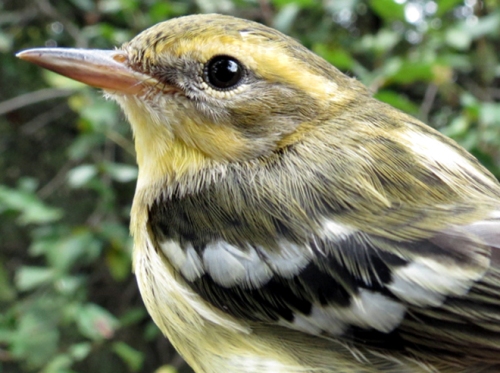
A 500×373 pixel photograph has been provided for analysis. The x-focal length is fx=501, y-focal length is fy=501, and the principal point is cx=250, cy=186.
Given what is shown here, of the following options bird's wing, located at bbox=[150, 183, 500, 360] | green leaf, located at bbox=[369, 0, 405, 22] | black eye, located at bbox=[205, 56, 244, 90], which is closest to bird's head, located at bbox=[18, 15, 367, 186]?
black eye, located at bbox=[205, 56, 244, 90]

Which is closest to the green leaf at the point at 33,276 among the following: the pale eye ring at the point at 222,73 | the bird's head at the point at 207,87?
the bird's head at the point at 207,87

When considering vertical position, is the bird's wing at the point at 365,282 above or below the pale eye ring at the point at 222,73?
below

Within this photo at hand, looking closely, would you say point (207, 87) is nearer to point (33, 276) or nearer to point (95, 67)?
point (95, 67)

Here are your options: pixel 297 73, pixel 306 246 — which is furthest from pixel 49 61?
pixel 306 246

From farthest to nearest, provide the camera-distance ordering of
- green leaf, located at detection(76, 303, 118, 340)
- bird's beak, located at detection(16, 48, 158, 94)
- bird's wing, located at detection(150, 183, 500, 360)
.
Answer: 1. green leaf, located at detection(76, 303, 118, 340)
2. bird's beak, located at detection(16, 48, 158, 94)
3. bird's wing, located at detection(150, 183, 500, 360)

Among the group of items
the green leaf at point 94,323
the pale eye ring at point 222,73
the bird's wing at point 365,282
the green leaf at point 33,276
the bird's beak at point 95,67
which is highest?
the bird's beak at point 95,67

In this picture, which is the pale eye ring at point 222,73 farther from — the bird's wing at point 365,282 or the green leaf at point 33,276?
the green leaf at point 33,276

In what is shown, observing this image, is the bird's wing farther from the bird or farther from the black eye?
the black eye

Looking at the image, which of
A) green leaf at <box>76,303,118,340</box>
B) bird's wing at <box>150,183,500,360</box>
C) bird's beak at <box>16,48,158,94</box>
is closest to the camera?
bird's wing at <box>150,183,500,360</box>
